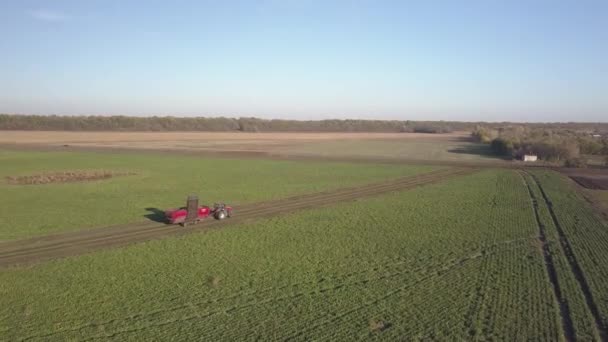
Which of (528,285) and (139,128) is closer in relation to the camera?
(528,285)

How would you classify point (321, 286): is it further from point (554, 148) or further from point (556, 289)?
point (554, 148)

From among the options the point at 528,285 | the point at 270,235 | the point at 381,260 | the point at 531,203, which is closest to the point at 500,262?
the point at 528,285

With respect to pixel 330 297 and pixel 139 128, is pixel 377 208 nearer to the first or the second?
pixel 330 297

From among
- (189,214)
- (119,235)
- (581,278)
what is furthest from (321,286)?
(119,235)

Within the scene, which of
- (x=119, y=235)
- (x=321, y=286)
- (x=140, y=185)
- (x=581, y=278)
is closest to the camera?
(x=321, y=286)

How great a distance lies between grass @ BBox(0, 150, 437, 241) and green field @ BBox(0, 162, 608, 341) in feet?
31.3

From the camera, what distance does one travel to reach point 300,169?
60906 millimetres

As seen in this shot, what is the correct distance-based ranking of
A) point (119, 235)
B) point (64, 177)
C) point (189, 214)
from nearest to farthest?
point (119, 235) < point (189, 214) < point (64, 177)

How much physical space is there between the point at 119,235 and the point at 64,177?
94.6 ft

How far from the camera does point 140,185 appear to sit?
44000mm

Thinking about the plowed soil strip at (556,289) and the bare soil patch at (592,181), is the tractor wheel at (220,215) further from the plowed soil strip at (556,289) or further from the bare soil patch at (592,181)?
the bare soil patch at (592,181)

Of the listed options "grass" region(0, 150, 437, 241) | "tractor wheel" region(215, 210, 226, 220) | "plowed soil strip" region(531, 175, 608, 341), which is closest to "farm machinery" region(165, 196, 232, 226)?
"tractor wheel" region(215, 210, 226, 220)

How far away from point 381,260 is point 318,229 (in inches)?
263

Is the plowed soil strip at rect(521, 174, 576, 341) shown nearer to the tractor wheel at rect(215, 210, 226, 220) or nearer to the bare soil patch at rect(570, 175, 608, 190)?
the tractor wheel at rect(215, 210, 226, 220)
